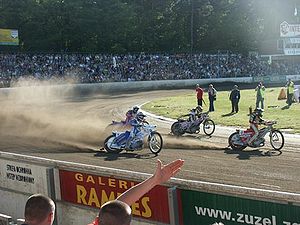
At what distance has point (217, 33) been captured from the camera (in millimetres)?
73750

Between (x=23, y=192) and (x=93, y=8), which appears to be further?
(x=93, y=8)

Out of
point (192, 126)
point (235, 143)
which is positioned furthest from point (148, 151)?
point (192, 126)

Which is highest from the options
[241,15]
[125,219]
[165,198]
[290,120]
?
[241,15]

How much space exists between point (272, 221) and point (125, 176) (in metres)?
2.26

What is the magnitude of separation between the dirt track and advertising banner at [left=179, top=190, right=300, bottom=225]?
525 centimetres

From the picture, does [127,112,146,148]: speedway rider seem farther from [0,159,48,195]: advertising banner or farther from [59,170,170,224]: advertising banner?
[59,170,170,224]: advertising banner

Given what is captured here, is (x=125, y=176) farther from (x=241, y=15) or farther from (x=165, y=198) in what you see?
(x=241, y=15)

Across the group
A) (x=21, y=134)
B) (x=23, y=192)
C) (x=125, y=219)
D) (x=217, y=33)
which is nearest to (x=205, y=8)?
(x=217, y=33)

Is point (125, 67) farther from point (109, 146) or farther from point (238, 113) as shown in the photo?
point (109, 146)

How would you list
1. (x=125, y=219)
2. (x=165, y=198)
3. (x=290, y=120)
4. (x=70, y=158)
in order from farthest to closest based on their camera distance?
(x=290, y=120), (x=70, y=158), (x=165, y=198), (x=125, y=219)

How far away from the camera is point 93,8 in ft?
199

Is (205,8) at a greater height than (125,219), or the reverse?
(205,8)

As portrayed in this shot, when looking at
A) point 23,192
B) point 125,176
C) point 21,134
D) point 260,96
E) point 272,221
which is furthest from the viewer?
point 260,96

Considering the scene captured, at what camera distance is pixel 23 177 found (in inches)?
339
